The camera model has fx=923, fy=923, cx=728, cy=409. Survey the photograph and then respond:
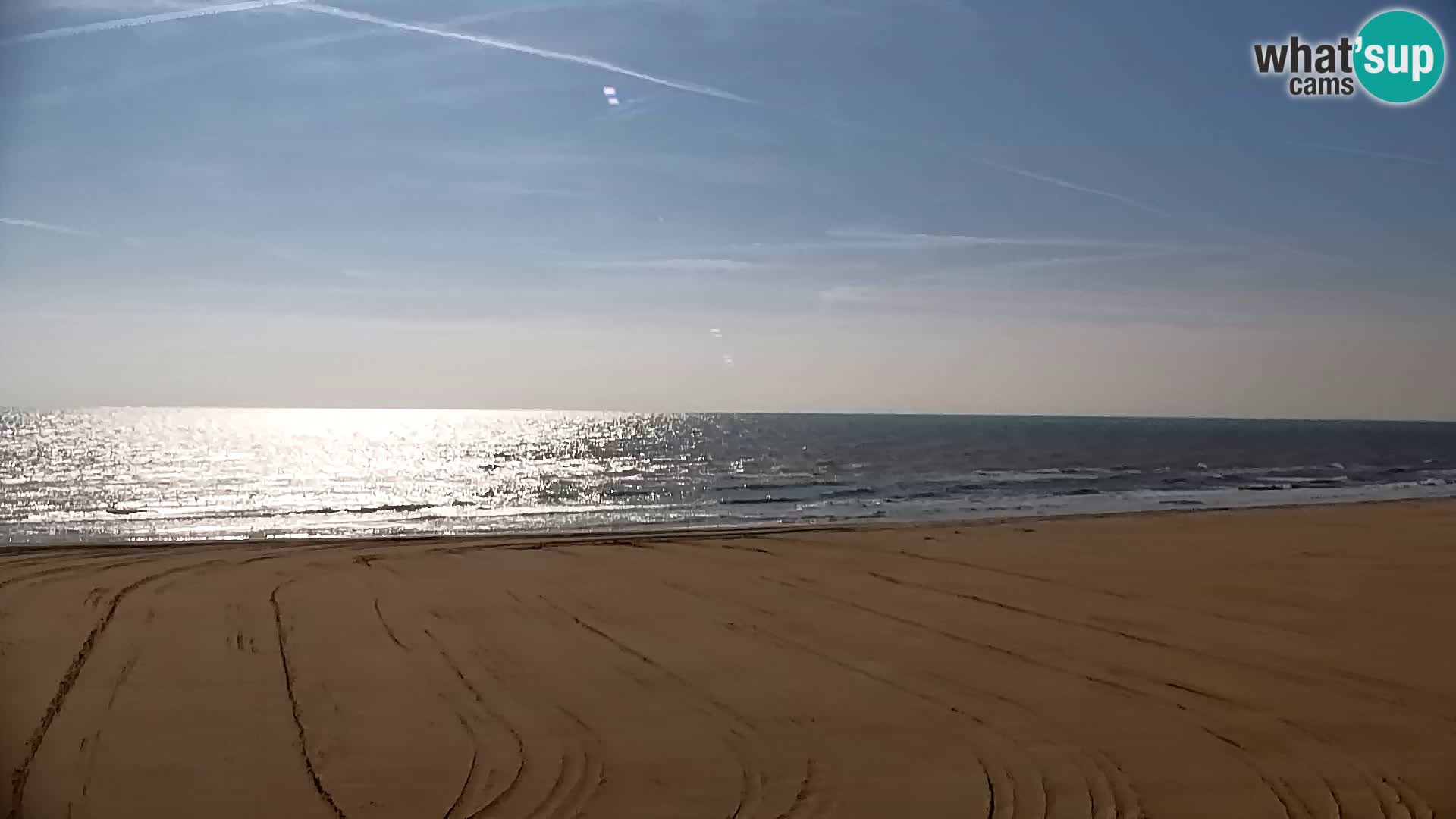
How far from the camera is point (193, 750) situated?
5.76m

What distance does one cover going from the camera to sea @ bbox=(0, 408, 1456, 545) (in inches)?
Answer: 960

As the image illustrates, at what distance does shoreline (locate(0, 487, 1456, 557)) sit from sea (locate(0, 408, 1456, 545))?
590mm

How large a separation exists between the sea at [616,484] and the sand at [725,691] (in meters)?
10.1

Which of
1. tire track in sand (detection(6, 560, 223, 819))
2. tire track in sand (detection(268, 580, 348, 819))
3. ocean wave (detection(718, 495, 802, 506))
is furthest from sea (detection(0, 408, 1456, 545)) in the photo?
tire track in sand (detection(268, 580, 348, 819))

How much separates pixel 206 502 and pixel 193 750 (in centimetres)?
2765

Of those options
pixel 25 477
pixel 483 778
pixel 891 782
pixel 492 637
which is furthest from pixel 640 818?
pixel 25 477

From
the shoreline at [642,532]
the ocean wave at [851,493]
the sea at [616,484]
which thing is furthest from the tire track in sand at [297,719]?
the ocean wave at [851,493]

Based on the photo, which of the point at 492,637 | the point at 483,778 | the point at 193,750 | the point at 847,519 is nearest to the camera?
the point at 483,778

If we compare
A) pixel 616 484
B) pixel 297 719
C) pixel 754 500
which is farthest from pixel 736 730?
pixel 616 484

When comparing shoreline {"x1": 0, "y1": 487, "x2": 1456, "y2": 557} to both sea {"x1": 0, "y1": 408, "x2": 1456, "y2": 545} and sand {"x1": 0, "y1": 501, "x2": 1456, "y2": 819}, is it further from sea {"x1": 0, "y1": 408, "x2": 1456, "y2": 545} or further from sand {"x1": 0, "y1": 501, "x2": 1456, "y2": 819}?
sand {"x1": 0, "y1": 501, "x2": 1456, "y2": 819}

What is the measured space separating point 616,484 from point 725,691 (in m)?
31.8

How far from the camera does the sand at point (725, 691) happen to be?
524cm

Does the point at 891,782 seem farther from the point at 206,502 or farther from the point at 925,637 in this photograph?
the point at 206,502

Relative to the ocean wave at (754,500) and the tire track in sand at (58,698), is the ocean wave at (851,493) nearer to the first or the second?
the ocean wave at (754,500)
